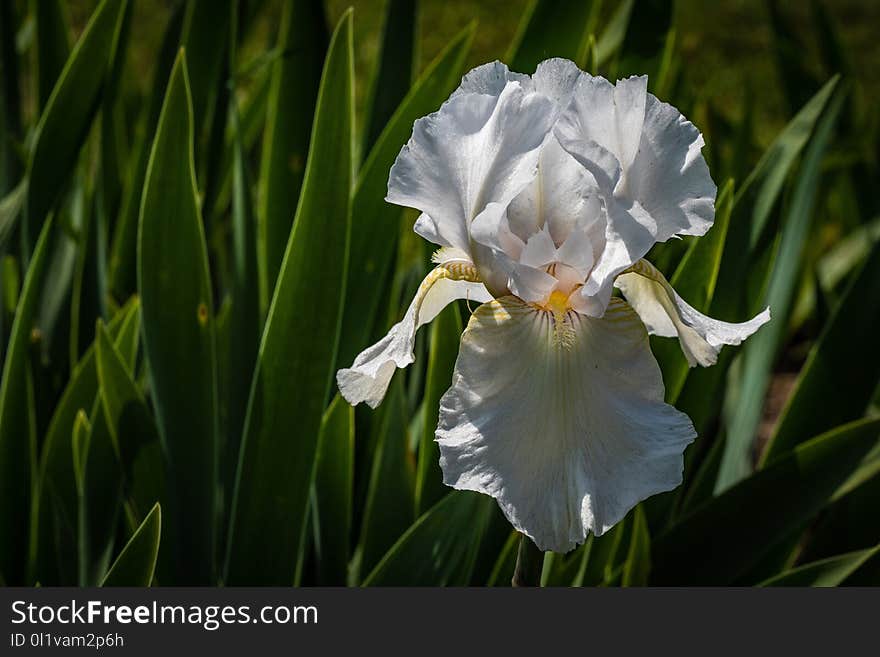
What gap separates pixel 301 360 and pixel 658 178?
418 millimetres

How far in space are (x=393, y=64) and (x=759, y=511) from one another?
2.37ft

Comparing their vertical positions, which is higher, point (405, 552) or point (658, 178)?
point (658, 178)

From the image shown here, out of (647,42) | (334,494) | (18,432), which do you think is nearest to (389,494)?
(334,494)

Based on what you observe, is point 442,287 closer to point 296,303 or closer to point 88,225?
point 296,303

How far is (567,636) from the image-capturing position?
35.5 inches

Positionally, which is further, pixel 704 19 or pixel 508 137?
pixel 704 19

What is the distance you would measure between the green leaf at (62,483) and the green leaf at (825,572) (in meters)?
0.74

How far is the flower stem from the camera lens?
29.0 inches

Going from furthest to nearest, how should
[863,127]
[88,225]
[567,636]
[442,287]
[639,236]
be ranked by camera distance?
[863,127] < [88,225] < [567,636] < [442,287] < [639,236]

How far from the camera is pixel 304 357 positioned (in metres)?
0.97

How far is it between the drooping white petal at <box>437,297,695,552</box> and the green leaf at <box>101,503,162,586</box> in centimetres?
31

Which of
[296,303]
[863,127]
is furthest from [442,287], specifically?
[863,127]

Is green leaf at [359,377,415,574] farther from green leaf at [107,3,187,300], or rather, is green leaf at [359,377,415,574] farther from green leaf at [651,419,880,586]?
green leaf at [107,3,187,300]

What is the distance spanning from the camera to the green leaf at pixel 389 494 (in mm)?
1049
